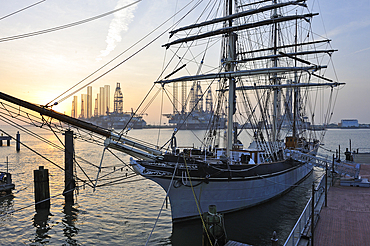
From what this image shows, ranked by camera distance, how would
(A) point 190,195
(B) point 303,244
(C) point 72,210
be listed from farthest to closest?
(C) point 72,210, (A) point 190,195, (B) point 303,244

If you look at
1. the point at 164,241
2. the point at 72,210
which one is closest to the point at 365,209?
the point at 164,241

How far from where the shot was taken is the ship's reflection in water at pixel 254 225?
13.1m

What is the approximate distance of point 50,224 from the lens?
15133mm

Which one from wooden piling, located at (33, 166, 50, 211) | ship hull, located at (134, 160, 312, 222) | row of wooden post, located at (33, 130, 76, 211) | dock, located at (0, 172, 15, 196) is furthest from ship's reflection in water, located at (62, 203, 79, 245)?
dock, located at (0, 172, 15, 196)

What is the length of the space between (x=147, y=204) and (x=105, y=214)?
3.25 meters

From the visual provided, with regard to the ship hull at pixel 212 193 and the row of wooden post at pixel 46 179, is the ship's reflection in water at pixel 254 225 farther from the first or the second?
the row of wooden post at pixel 46 179

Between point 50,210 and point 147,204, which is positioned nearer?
point 50,210

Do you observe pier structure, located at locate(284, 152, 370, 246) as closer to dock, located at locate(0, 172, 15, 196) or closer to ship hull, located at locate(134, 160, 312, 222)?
ship hull, located at locate(134, 160, 312, 222)

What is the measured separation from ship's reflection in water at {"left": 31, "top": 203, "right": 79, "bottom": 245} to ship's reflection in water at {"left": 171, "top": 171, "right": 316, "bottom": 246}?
5.23 meters

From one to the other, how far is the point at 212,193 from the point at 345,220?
6.12 m

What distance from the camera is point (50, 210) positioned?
681 inches

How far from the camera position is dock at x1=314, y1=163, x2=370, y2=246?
9578mm

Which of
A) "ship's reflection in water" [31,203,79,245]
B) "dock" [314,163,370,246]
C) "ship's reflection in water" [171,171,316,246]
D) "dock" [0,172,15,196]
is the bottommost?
"ship's reflection in water" [31,203,79,245]

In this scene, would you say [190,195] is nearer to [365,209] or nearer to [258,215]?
[258,215]
